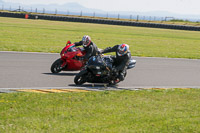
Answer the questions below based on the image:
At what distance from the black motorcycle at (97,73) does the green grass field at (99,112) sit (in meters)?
1.10

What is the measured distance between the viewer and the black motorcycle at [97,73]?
10477 mm

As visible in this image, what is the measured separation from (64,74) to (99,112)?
16.2 feet

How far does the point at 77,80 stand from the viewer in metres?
10.5

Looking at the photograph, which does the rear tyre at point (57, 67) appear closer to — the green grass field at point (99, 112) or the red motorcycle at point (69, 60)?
the red motorcycle at point (69, 60)

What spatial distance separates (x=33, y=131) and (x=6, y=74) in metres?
5.50

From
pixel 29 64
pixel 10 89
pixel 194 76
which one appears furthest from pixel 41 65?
pixel 194 76

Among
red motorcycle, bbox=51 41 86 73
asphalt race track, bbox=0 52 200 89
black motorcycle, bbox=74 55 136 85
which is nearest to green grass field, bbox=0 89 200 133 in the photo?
black motorcycle, bbox=74 55 136 85

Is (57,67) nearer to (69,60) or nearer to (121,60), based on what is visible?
(69,60)

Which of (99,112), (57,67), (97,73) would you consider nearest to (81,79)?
(97,73)

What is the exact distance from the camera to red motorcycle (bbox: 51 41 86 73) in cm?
1211

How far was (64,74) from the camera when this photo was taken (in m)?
12.2

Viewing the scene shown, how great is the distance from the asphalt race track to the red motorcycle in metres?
0.21

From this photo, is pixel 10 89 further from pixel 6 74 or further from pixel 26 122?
pixel 26 122

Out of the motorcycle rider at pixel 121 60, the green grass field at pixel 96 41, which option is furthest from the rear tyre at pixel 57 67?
the green grass field at pixel 96 41
